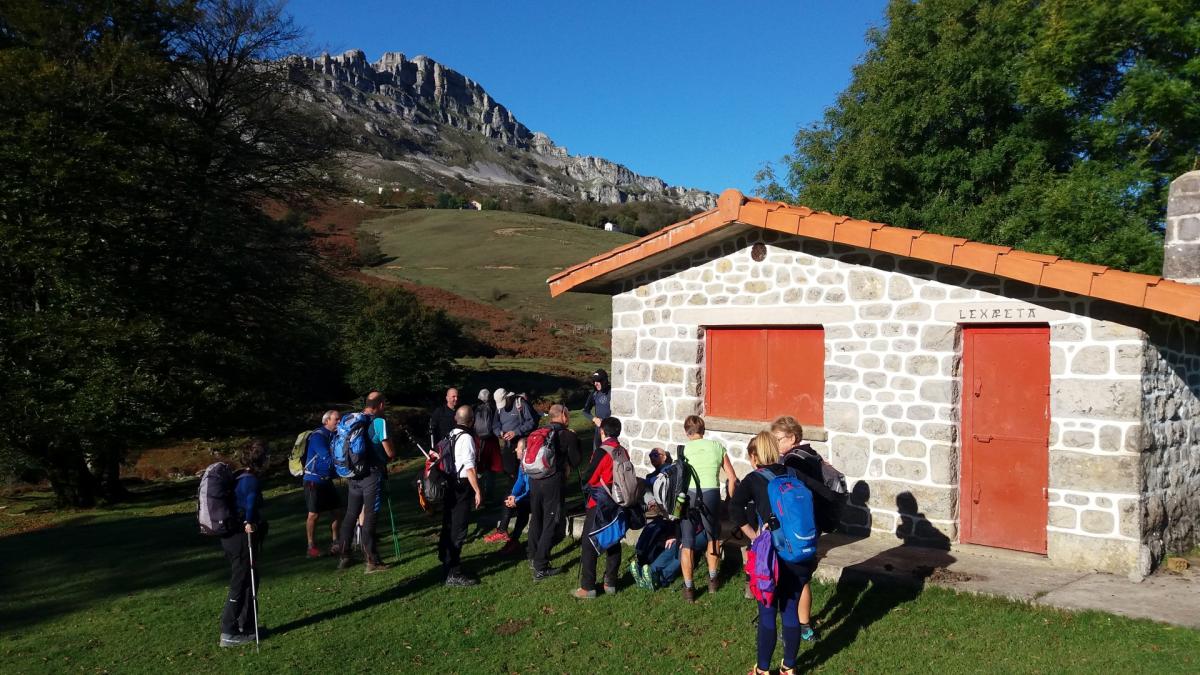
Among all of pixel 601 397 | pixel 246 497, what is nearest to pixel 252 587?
pixel 246 497

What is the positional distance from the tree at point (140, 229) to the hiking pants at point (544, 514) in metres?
10.2

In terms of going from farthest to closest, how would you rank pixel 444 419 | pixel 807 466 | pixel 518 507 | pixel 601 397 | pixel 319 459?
pixel 601 397, pixel 444 419, pixel 518 507, pixel 319 459, pixel 807 466

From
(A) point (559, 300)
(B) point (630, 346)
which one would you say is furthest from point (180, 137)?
(A) point (559, 300)

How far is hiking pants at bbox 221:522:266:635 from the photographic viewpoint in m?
6.54

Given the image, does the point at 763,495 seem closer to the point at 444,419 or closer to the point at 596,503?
the point at 596,503

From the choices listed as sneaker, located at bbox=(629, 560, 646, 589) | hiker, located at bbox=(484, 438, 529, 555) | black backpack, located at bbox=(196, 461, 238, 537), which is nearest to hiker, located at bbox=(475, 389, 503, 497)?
hiker, located at bbox=(484, 438, 529, 555)

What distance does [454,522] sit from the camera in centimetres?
779

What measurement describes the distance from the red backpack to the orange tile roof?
262 centimetres

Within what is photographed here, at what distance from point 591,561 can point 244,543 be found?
9.06 feet

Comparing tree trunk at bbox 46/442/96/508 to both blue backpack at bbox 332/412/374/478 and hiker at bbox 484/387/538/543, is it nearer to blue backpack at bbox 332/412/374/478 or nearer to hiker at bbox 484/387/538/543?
hiker at bbox 484/387/538/543

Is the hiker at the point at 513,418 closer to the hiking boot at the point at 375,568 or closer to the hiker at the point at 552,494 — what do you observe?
the hiking boot at the point at 375,568

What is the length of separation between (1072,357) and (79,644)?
8680 millimetres

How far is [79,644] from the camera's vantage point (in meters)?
7.24

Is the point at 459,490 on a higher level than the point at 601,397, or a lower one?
lower
